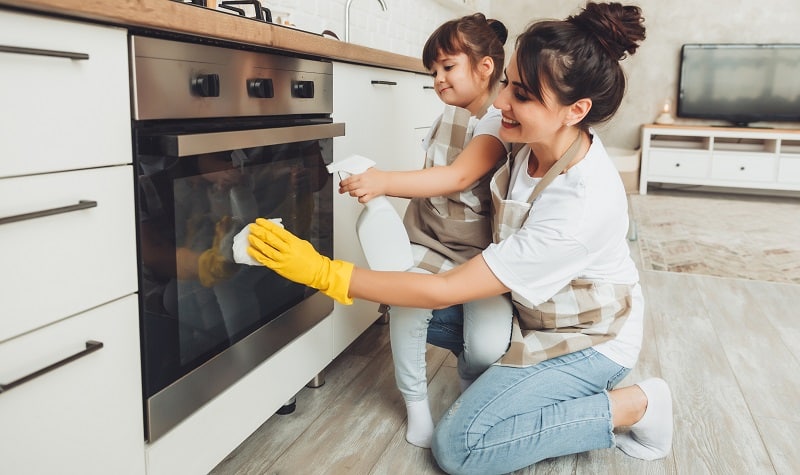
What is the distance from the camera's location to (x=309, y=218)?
1.52 meters

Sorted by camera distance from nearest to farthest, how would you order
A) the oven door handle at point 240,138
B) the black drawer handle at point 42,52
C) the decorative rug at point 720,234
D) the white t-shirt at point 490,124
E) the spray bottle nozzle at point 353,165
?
the black drawer handle at point 42,52 < the oven door handle at point 240,138 < the spray bottle nozzle at point 353,165 < the white t-shirt at point 490,124 < the decorative rug at point 720,234

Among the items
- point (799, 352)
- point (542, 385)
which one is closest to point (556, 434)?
point (542, 385)

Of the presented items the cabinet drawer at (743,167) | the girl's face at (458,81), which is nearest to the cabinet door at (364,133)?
the girl's face at (458,81)

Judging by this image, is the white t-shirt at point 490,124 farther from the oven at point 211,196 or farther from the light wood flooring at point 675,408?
the light wood flooring at point 675,408

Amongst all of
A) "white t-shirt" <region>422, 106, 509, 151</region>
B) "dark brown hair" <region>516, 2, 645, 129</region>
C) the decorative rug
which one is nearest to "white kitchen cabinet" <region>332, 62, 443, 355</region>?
"white t-shirt" <region>422, 106, 509, 151</region>

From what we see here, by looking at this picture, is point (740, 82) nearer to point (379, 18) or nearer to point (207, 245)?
point (379, 18)

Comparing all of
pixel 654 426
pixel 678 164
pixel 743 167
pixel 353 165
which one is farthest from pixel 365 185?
pixel 743 167

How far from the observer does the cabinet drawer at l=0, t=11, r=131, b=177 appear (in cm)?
75

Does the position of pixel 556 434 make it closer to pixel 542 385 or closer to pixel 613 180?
pixel 542 385

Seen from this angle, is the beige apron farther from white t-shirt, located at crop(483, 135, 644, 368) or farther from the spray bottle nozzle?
the spray bottle nozzle

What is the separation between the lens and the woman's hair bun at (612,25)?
1.18 m

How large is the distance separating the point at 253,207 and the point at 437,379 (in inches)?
32.2

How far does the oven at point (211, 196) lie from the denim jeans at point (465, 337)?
0.76 feet

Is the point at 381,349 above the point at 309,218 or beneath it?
beneath
